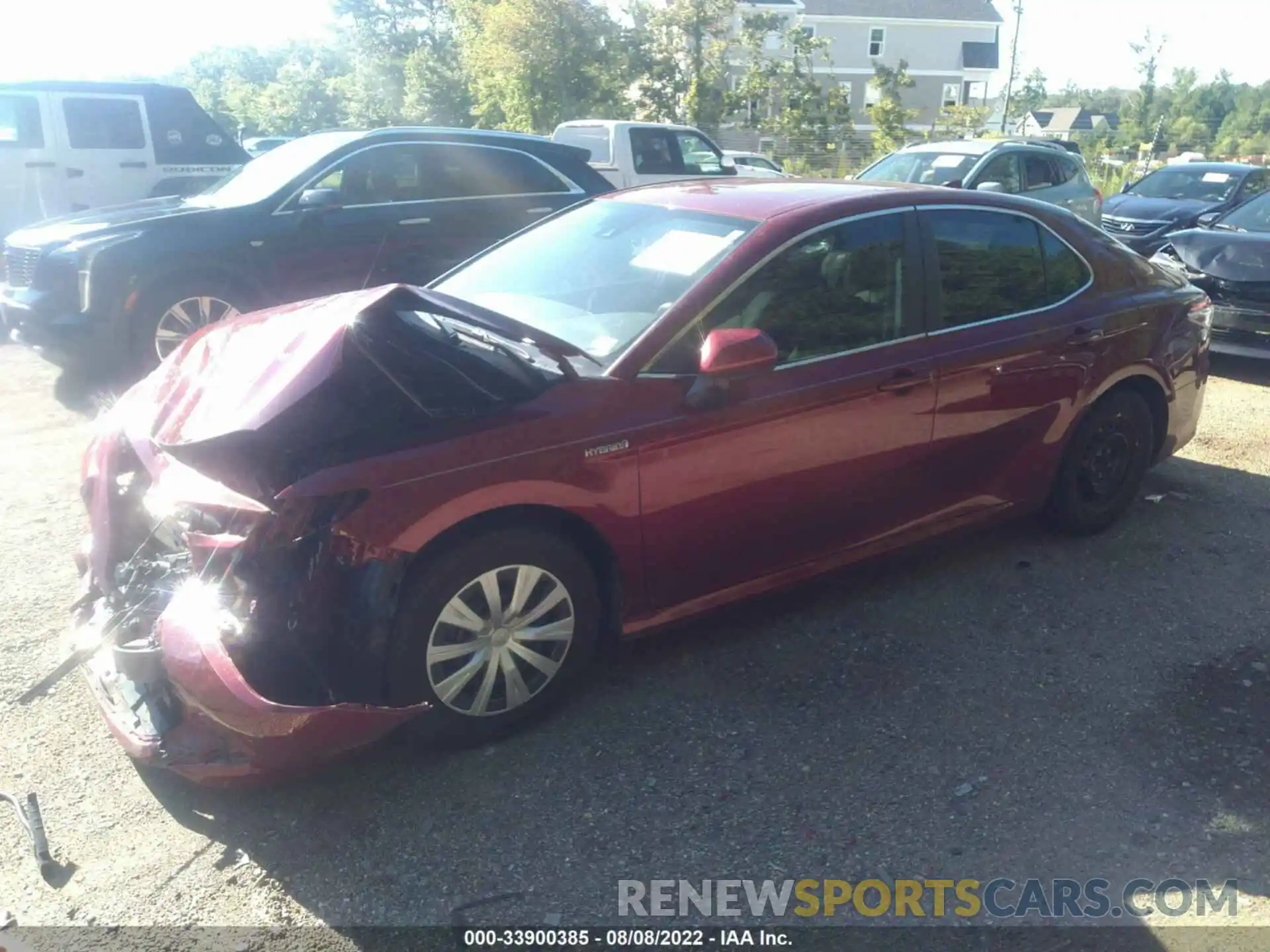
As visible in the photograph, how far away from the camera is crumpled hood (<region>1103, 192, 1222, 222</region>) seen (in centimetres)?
1323

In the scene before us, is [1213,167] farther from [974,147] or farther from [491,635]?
[491,635]

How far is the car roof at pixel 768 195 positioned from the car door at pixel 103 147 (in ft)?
27.4

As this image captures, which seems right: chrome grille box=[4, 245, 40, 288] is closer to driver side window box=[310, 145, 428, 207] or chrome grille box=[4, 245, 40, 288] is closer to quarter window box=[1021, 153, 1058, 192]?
driver side window box=[310, 145, 428, 207]

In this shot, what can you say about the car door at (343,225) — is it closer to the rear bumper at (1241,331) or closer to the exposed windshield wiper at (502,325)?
the exposed windshield wiper at (502,325)

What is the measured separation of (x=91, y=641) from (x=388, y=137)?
5.87 m

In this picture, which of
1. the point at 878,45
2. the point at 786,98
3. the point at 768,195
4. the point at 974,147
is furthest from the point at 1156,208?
the point at 878,45

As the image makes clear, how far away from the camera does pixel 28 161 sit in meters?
10.6

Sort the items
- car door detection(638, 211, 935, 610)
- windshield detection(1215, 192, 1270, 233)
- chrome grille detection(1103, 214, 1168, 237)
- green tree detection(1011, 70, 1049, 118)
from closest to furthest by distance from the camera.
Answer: car door detection(638, 211, 935, 610), windshield detection(1215, 192, 1270, 233), chrome grille detection(1103, 214, 1168, 237), green tree detection(1011, 70, 1049, 118)

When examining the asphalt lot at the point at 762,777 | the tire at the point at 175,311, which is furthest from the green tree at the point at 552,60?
the asphalt lot at the point at 762,777

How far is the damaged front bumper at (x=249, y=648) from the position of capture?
2.71 metres

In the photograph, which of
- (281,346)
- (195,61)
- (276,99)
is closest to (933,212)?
(281,346)

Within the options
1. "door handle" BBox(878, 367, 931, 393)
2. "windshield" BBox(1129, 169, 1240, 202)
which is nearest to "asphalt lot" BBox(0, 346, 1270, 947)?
"door handle" BBox(878, 367, 931, 393)

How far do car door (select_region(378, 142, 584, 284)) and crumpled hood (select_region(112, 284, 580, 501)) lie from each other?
15.1ft

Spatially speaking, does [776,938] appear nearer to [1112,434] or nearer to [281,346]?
[281,346]
